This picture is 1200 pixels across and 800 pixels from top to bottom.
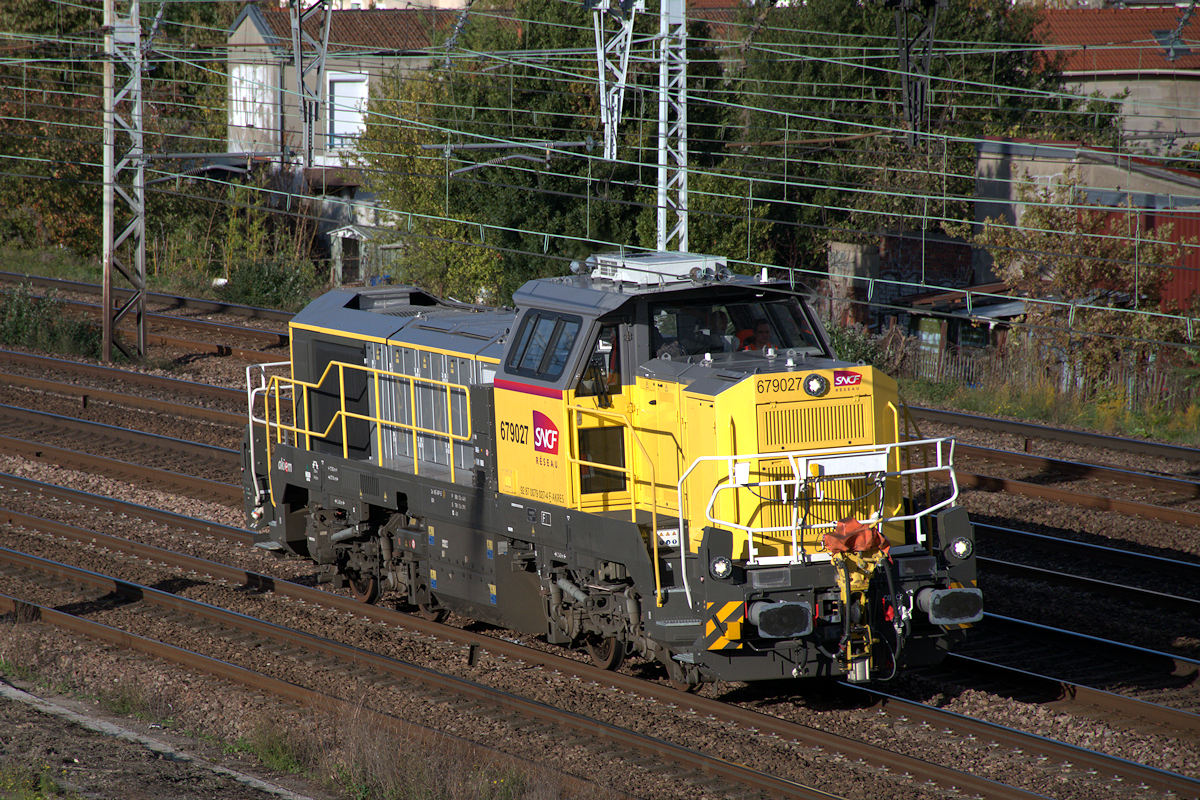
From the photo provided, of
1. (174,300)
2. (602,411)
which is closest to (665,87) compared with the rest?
(602,411)

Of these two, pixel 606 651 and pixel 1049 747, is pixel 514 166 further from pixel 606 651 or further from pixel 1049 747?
pixel 1049 747

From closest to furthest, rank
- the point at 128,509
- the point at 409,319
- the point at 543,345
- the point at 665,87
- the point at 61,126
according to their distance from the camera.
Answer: the point at 543,345 < the point at 409,319 < the point at 128,509 < the point at 665,87 < the point at 61,126

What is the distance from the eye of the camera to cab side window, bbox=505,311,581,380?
9.45 meters

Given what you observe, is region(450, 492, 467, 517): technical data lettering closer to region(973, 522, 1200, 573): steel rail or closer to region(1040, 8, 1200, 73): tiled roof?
region(973, 522, 1200, 573): steel rail

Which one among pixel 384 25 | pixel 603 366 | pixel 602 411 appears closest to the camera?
pixel 602 411

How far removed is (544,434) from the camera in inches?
376

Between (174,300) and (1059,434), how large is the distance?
20.1 meters

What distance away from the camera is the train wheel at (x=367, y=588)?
1209 centimetres

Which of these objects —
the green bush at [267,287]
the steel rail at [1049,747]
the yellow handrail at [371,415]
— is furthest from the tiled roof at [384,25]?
the steel rail at [1049,747]

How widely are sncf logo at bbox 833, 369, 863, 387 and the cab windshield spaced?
2.29ft

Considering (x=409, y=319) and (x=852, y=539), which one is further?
(x=409, y=319)

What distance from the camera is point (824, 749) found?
28.2 ft

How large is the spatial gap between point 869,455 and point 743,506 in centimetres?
94

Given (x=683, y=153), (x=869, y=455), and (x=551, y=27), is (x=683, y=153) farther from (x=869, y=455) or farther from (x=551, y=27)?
(x=551, y=27)
